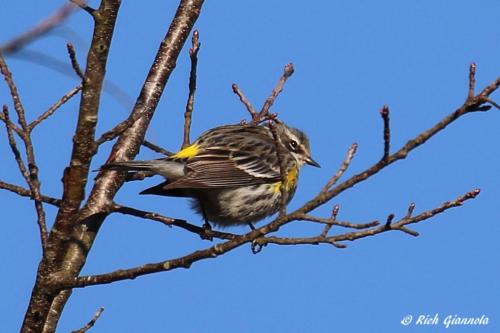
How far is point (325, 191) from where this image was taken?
4816 millimetres

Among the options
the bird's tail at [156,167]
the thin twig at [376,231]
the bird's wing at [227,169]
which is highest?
the bird's wing at [227,169]

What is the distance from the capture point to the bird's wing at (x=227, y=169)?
880 centimetres

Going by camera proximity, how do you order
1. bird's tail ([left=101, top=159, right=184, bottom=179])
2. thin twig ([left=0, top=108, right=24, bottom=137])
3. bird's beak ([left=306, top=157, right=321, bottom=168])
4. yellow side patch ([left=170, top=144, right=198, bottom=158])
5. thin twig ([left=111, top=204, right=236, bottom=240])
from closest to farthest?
thin twig ([left=0, top=108, right=24, bottom=137])
thin twig ([left=111, top=204, right=236, bottom=240])
bird's tail ([left=101, top=159, right=184, bottom=179])
yellow side patch ([left=170, top=144, right=198, bottom=158])
bird's beak ([left=306, top=157, right=321, bottom=168])

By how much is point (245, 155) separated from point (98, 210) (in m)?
3.01

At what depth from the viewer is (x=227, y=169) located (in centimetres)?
940

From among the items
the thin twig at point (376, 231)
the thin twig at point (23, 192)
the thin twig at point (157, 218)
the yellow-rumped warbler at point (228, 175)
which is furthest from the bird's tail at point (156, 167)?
the thin twig at point (376, 231)

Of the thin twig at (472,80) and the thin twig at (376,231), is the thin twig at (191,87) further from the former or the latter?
the thin twig at (472,80)

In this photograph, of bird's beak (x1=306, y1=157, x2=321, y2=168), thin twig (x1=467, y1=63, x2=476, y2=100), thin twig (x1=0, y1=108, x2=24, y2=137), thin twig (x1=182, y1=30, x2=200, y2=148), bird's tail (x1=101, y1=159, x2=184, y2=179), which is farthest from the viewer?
bird's beak (x1=306, y1=157, x2=321, y2=168)

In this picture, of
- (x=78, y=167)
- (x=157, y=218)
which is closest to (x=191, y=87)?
(x=157, y=218)

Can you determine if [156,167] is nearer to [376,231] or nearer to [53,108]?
[53,108]

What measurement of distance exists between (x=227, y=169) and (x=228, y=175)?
0.37 ft

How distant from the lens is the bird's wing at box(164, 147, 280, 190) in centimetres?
880

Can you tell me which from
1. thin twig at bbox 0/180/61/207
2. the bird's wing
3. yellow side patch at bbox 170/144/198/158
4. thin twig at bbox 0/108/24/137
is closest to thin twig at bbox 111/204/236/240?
thin twig at bbox 0/180/61/207

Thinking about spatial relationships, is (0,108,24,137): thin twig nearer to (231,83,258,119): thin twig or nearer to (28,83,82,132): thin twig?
(28,83,82,132): thin twig
